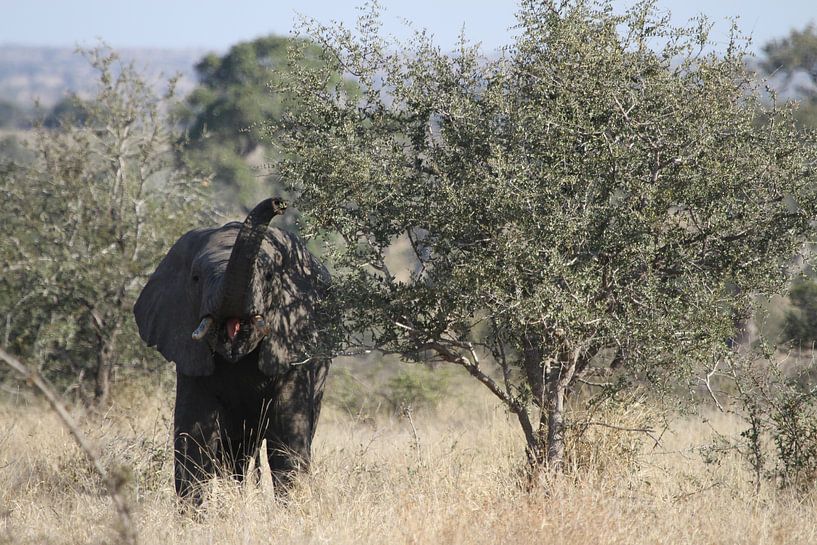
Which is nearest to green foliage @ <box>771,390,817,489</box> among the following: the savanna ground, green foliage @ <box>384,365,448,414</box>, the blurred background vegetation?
the savanna ground

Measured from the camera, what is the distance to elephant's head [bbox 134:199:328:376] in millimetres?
7152

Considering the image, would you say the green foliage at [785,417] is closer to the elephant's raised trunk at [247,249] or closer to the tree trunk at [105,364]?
the elephant's raised trunk at [247,249]

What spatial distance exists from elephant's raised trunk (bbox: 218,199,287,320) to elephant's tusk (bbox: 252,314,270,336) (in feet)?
0.94

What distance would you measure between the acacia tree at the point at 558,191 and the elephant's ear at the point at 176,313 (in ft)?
3.45

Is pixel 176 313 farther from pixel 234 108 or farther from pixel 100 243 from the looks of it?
pixel 234 108

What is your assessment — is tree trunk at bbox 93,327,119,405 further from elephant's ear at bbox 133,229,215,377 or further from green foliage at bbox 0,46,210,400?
elephant's ear at bbox 133,229,215,377

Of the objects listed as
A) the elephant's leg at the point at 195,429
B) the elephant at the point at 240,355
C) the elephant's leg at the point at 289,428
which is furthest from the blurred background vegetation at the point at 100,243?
the elephant's leg at the point at 195,429

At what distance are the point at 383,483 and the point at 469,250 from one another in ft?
5.94

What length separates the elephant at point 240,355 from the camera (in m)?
7.61

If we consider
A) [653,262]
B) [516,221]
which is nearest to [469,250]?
[516,221]

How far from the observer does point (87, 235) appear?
14.8 m

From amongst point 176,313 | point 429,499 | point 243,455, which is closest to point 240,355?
point 176,313

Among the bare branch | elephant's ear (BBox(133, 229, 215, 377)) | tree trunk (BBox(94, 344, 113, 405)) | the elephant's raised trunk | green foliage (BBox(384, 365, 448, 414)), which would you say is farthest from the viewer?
green foliage (BBox(384, 365, 448, 414))

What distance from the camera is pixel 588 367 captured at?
8203mm
